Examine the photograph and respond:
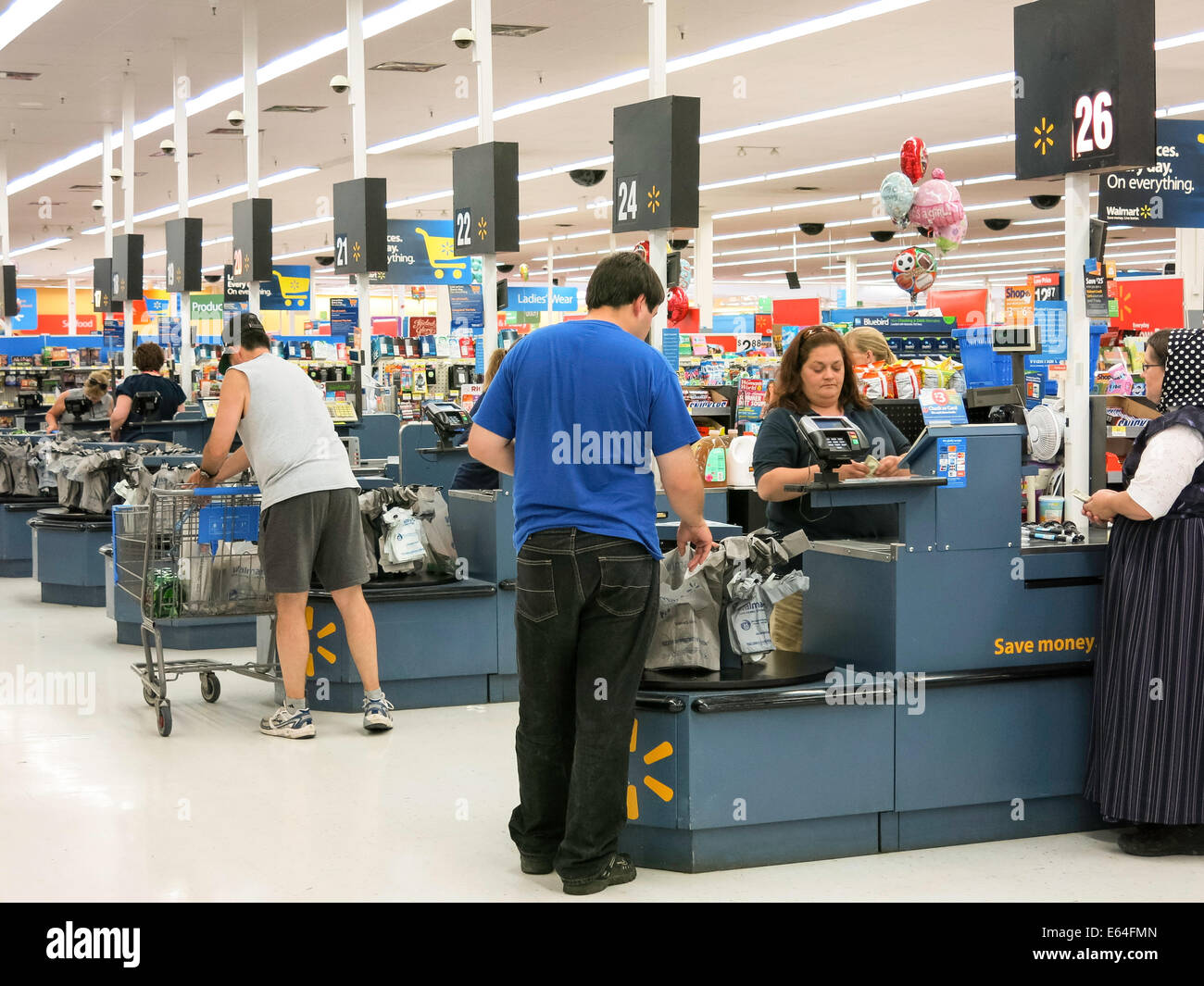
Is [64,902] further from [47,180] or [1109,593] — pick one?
[47,180]

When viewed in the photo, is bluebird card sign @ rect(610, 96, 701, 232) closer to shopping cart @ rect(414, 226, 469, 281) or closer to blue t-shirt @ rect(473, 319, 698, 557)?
blue t-shirt @ rect(473, 319, 698, 557)

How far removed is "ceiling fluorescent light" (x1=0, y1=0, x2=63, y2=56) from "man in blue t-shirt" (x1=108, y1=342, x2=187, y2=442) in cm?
288

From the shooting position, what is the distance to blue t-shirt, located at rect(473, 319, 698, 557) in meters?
3.45

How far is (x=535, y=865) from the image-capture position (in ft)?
12.1

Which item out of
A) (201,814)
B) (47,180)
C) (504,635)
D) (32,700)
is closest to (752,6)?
(504,635)

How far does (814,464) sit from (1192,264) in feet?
38.9

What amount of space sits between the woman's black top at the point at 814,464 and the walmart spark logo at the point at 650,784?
2.78 ft

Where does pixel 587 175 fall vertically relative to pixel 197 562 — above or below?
above

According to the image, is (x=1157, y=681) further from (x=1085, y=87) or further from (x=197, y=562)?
(x=197, y=562)

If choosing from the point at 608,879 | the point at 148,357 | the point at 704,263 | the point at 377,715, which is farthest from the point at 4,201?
the point at 608,879

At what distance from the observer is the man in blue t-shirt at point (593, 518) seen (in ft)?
11.3

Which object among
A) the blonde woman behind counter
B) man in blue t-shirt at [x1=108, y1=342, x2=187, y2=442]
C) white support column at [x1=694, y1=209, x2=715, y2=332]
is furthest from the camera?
white support column at [x1=694, y1=209, x2=715, y2=332]

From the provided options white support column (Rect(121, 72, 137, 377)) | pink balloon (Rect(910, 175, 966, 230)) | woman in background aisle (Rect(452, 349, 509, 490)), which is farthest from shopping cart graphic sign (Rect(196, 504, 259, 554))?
white support column (Rect(121, 72, 137, 377))
